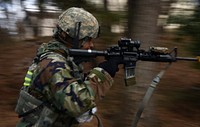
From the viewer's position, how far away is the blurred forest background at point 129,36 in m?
4.96

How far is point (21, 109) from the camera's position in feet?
11.3

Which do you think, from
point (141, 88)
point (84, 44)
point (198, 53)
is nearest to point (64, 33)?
point (84, 44)

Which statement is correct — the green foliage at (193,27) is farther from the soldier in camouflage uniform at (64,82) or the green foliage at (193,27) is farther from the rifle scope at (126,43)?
the soldier in camouflage uniform at (64,82)

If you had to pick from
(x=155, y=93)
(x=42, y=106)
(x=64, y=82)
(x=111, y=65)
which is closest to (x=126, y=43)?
(x=111, y=65)

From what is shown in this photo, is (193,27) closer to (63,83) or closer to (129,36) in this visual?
(129,36)

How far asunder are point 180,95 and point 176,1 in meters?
1.70

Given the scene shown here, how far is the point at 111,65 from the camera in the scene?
338 centimetres

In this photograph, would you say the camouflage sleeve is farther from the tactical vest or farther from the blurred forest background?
the blurred forest background

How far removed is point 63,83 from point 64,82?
1 cm

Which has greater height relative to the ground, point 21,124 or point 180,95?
point 21,124

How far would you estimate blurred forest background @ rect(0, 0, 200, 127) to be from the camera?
496 centimetres

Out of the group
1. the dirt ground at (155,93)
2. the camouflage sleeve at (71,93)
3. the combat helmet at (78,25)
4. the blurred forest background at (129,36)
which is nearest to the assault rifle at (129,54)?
the combat helmet at (78,25)

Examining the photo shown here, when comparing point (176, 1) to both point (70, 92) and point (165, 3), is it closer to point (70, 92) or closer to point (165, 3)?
point (165, 3)

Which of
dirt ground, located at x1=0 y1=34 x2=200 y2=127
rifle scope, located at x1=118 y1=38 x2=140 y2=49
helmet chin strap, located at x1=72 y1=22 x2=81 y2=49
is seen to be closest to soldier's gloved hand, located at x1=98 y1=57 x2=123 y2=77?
rifle scope, located at x1=118 y1=38 x2=140 y2=49
